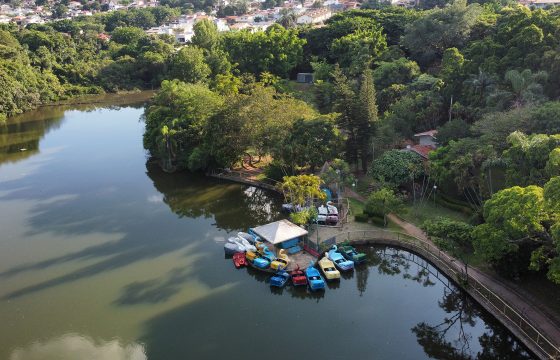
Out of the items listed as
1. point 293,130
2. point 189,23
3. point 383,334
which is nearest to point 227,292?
point 383,334

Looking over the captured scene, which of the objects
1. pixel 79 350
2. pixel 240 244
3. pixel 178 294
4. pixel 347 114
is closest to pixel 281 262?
pixel 240 244

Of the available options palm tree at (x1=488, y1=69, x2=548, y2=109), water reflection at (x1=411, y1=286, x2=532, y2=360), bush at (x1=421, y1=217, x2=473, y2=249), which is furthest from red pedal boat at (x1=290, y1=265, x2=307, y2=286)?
palm tree at (x1=488, y1=69, x2=548, y2=109)

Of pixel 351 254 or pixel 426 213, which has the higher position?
pixel 426 213

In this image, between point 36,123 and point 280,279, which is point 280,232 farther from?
point 36,123

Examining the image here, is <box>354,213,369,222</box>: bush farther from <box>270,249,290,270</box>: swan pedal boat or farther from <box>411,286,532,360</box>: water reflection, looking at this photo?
<box>411,286,532,360</box>: water reflection

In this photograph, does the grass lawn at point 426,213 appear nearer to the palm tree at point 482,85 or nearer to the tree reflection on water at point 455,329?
the tree reflection on water at point 455,329

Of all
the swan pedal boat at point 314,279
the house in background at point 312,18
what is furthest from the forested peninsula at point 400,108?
the house in background at point 312,18

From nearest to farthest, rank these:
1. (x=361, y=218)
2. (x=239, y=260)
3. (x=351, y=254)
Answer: (x=239, y=260), (x=351, y=254), (x=361, y=218)
